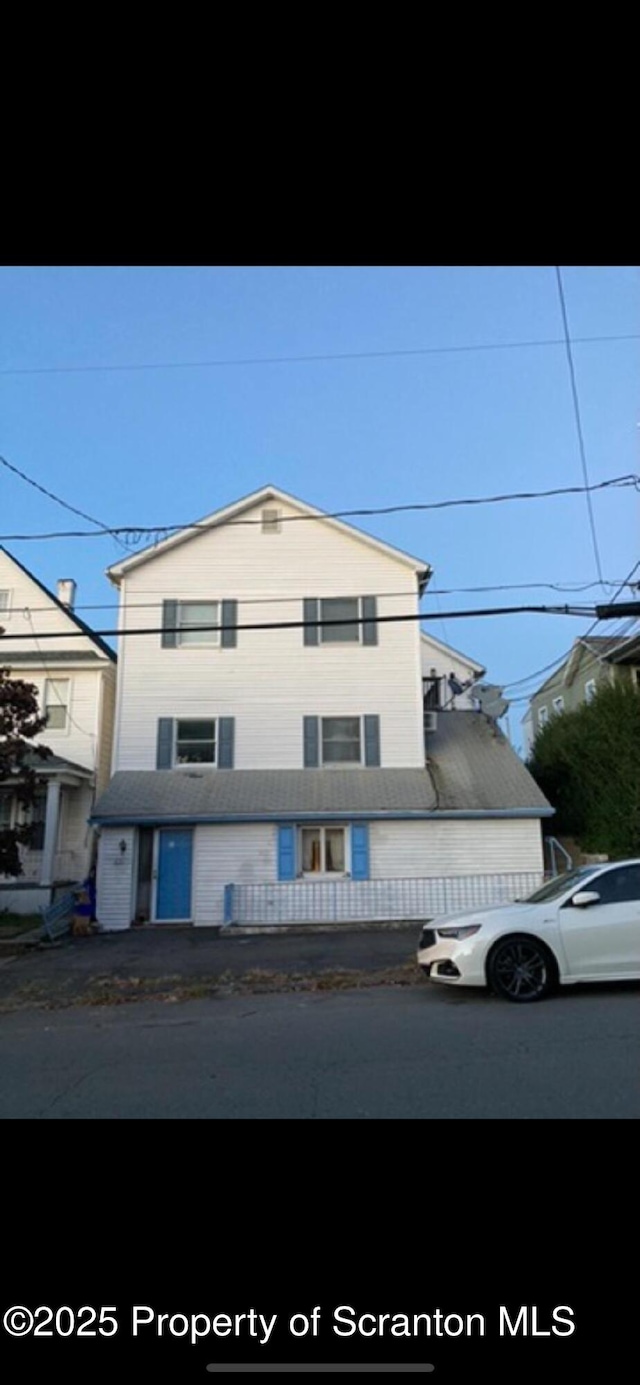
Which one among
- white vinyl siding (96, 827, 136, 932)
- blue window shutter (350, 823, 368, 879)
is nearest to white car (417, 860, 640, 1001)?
blue window shutter (350, 823, 368, 879)

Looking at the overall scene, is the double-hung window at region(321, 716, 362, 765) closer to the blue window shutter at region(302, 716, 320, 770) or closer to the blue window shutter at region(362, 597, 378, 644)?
the blue window shutter at region(302, 716, 320, 770)

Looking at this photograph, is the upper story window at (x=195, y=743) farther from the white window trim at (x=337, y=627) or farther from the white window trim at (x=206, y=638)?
the white window trim at (x=337, y=627)

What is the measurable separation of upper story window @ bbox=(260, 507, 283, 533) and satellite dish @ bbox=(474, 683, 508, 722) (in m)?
6.65

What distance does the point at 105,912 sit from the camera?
16516 mm

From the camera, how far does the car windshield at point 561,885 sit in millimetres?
8039

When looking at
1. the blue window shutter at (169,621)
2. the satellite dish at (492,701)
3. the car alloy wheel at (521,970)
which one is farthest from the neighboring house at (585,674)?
the car alloy wheel at (521,970)

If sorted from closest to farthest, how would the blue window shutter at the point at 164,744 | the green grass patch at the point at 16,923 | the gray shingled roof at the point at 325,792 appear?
the green grass patch at the point at 16,923 → the gray shingled roof at the point at 325,792 → the blue window shutter at the point at 164,744

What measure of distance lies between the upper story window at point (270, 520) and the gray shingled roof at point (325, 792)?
6.08 metres

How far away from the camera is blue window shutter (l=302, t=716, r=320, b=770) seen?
1828 centimetres
